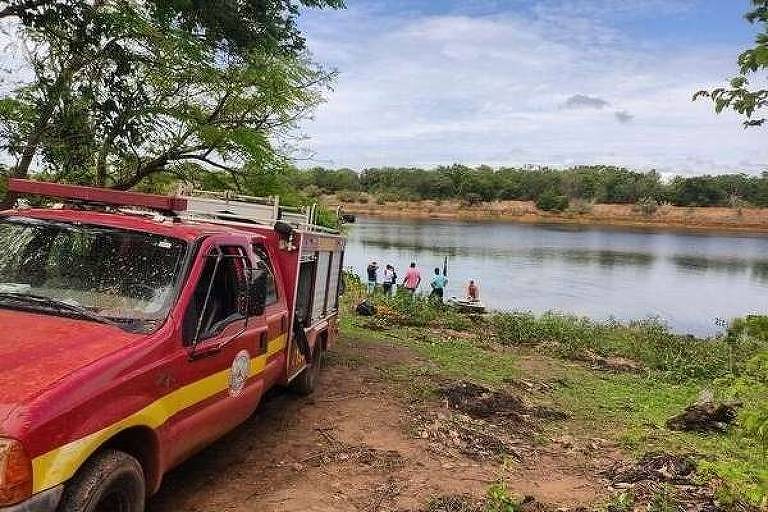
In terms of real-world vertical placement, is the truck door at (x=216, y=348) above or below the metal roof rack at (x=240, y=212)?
below

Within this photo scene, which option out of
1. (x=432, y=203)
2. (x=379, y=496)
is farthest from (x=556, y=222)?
(x=379, y=496)

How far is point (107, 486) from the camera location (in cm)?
353

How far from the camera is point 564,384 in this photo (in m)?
11.6

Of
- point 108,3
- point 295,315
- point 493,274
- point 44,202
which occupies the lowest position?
point 493,274

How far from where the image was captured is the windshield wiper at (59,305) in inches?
164

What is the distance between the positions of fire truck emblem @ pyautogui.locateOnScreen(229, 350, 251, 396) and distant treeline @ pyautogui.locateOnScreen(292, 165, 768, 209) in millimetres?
96335

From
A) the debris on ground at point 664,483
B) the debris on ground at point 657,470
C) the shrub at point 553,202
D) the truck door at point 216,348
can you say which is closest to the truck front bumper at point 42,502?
the truck door at point 216,348

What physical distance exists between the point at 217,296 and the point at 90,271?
816 mm

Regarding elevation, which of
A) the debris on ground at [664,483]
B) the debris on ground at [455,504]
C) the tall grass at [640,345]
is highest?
the debris on ground at [664,483]

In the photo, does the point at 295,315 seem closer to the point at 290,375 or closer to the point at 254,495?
the point at 290,375

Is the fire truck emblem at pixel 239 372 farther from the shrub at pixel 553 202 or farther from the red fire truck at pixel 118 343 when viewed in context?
the shrub at pixel 553 202

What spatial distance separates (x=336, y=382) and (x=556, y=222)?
9905 cm

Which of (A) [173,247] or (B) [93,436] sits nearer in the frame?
(B) [93,436]

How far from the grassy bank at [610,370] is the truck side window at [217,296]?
3651mm
